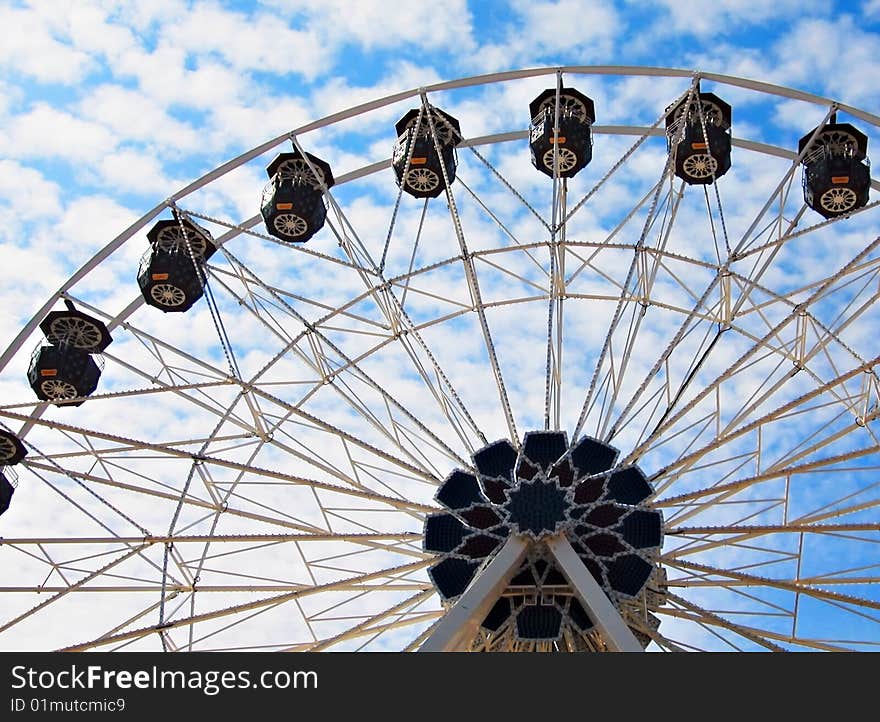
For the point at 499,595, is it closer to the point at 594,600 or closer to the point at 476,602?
the point at 476,602

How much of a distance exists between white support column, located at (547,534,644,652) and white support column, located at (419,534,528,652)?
0.65 meters

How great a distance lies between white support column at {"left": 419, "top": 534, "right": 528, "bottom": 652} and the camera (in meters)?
15.4

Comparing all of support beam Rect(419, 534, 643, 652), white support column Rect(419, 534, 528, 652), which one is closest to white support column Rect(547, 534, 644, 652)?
support beam Rect(419, 534, 643, 652)

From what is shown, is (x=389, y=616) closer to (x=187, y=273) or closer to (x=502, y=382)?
(x=502, y=382)

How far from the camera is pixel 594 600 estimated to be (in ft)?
51.3

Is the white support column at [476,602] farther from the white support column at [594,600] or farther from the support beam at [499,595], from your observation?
the white support column at [594,600]

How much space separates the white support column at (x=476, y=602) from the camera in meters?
15.4

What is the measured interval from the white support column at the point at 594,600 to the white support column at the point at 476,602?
648 millimetres

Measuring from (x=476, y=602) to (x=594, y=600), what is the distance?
1739 millimetres

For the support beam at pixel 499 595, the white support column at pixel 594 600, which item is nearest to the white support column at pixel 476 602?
the support beam at pixel 499 595

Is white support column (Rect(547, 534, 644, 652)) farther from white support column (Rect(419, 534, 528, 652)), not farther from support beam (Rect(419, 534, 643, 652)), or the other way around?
white support column (Rect(419, 534, 528, 652))

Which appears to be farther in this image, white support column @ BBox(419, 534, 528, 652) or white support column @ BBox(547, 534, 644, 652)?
white support column @ BBox(419, 534, 528, 652)

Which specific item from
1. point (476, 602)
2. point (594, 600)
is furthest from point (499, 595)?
point (594, 600)


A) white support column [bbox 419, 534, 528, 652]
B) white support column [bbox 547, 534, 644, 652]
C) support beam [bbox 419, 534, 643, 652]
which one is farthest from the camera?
white support column [bbox 419, 534, 528, 652]
